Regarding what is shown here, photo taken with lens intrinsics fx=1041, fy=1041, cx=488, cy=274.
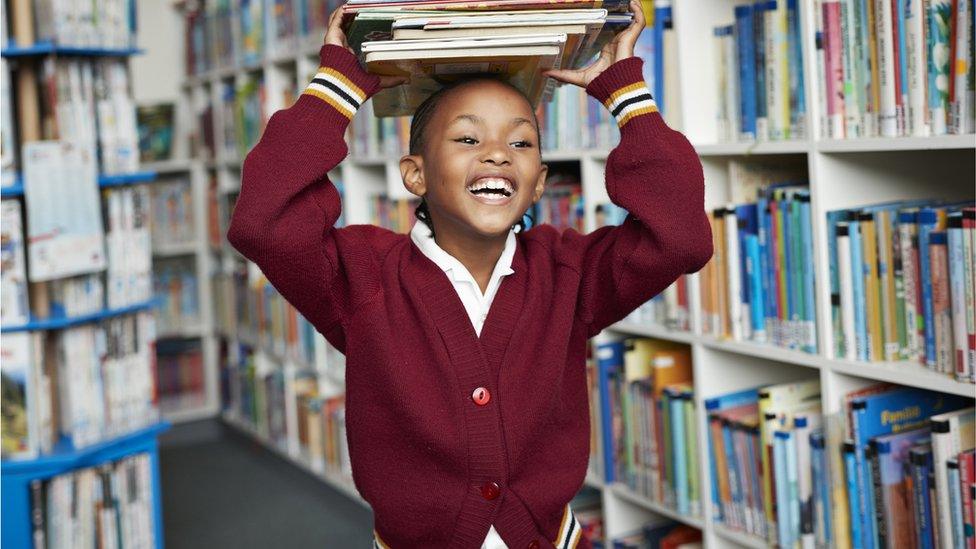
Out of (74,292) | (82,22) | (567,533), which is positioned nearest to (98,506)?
(74,292)

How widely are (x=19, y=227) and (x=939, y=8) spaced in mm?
2159

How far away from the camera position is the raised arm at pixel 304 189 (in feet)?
4.26

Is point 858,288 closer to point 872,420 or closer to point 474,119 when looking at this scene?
point 872,420

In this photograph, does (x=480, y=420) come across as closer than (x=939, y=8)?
Yes

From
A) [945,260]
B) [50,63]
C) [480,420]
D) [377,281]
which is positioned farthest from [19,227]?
[945,260]

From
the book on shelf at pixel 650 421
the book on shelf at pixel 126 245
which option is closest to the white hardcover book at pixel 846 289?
the book on shelf at pixel 650 421

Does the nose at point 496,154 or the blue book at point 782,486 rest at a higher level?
the nose at point 496,154

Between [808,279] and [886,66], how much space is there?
0.41 metres

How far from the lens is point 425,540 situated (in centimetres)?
141

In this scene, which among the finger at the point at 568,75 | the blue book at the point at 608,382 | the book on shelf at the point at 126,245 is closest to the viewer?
the finger at the point at 568,75

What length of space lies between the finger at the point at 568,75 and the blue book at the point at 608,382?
45.6 inches

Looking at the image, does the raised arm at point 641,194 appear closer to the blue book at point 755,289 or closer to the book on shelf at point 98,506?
the blue book at point 755,289

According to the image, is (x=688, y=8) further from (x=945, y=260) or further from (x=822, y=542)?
(x=822, y=542)

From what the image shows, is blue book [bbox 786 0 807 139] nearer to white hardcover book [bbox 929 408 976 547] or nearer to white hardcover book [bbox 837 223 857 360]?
white hardcover book [bbox 837 223 857 360]
